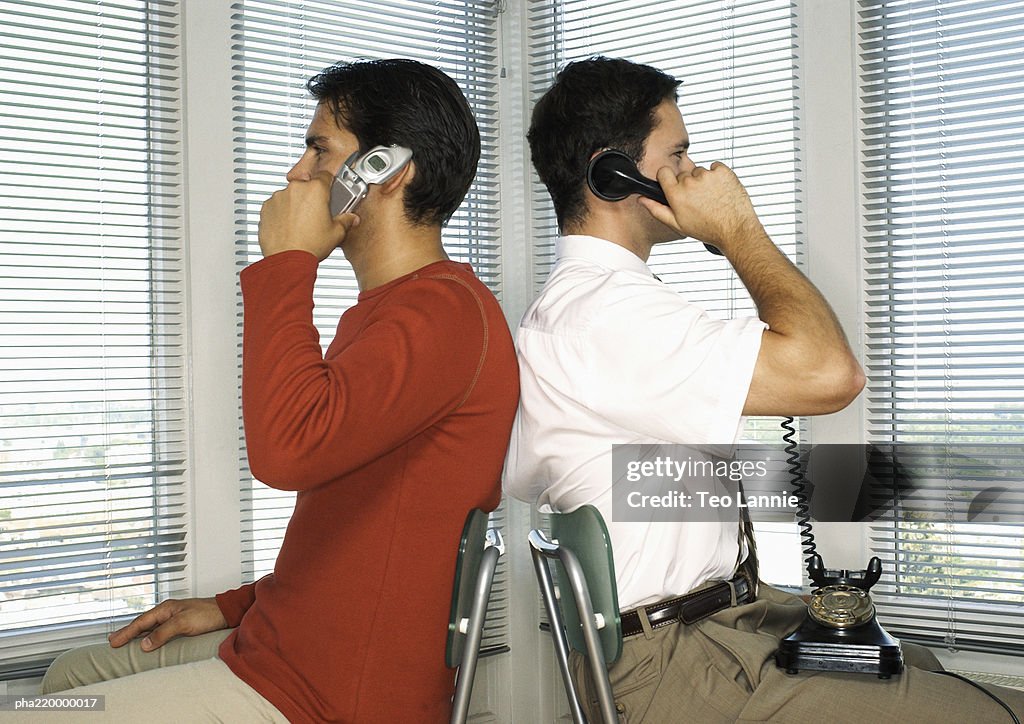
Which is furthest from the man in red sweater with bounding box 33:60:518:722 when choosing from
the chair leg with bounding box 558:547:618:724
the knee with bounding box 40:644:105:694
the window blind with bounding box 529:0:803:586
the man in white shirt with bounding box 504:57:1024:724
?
the window blind with bounding box 529:0:803:586

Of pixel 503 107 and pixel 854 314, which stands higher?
pixel 503 107

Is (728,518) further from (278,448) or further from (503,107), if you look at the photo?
(503,107)

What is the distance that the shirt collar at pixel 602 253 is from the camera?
1.65 meters

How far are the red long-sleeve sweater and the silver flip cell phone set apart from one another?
0.15 metres

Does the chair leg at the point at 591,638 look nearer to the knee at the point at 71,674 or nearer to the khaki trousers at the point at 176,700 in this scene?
the khaki trousers at the point at 176,700

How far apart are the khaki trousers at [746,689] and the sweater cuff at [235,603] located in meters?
0.68

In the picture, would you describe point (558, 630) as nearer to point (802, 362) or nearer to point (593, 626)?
point (593, 626)

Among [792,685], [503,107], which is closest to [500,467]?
[792,685]

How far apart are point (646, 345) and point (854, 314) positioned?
3.63ft

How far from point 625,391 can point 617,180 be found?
40 centimetres

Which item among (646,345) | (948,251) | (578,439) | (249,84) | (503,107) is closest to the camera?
(646,345)

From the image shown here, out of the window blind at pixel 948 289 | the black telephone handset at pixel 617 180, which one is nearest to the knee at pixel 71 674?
the black telephone handset at pixel 617 180

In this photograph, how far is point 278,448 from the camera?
4.23 ft

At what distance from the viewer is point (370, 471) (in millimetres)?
1466
